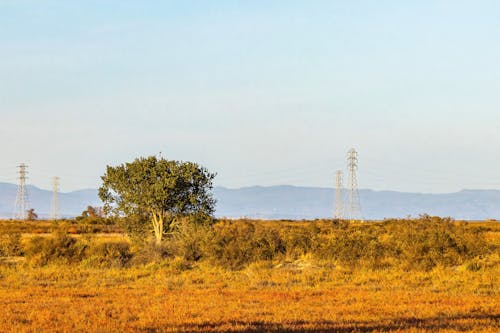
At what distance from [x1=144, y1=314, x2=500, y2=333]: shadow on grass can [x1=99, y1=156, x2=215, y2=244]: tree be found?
19.5m

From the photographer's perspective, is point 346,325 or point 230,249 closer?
point 346,325

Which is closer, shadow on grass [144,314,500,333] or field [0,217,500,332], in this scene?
shadow on grass [144,314,500,333]

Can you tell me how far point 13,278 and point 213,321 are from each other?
45.9 feet

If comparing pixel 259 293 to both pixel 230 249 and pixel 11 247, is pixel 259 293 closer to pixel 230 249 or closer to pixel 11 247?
pixel 230 249

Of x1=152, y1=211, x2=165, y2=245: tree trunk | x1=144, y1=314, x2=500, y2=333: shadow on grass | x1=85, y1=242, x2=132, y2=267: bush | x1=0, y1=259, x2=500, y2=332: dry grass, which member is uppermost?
x1=152, y1=211, x2=165, y2=245: tree trunk

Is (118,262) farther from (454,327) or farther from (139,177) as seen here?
(454,327)

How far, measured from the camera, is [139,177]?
3572 cm

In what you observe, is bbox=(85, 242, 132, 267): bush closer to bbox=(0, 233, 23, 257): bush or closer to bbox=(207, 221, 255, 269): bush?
bbox=(207, 221, 255, 269): bush

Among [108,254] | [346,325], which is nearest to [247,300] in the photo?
[346,325]

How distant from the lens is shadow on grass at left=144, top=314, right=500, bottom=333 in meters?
15.4

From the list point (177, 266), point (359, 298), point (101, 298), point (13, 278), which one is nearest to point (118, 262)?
point (177, 266)

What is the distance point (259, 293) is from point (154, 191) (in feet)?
45.1

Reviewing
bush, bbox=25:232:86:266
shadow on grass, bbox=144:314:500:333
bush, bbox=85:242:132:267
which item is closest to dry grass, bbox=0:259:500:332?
shadow on grass, bbox=144:314:500:333

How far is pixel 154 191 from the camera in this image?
35.2m
